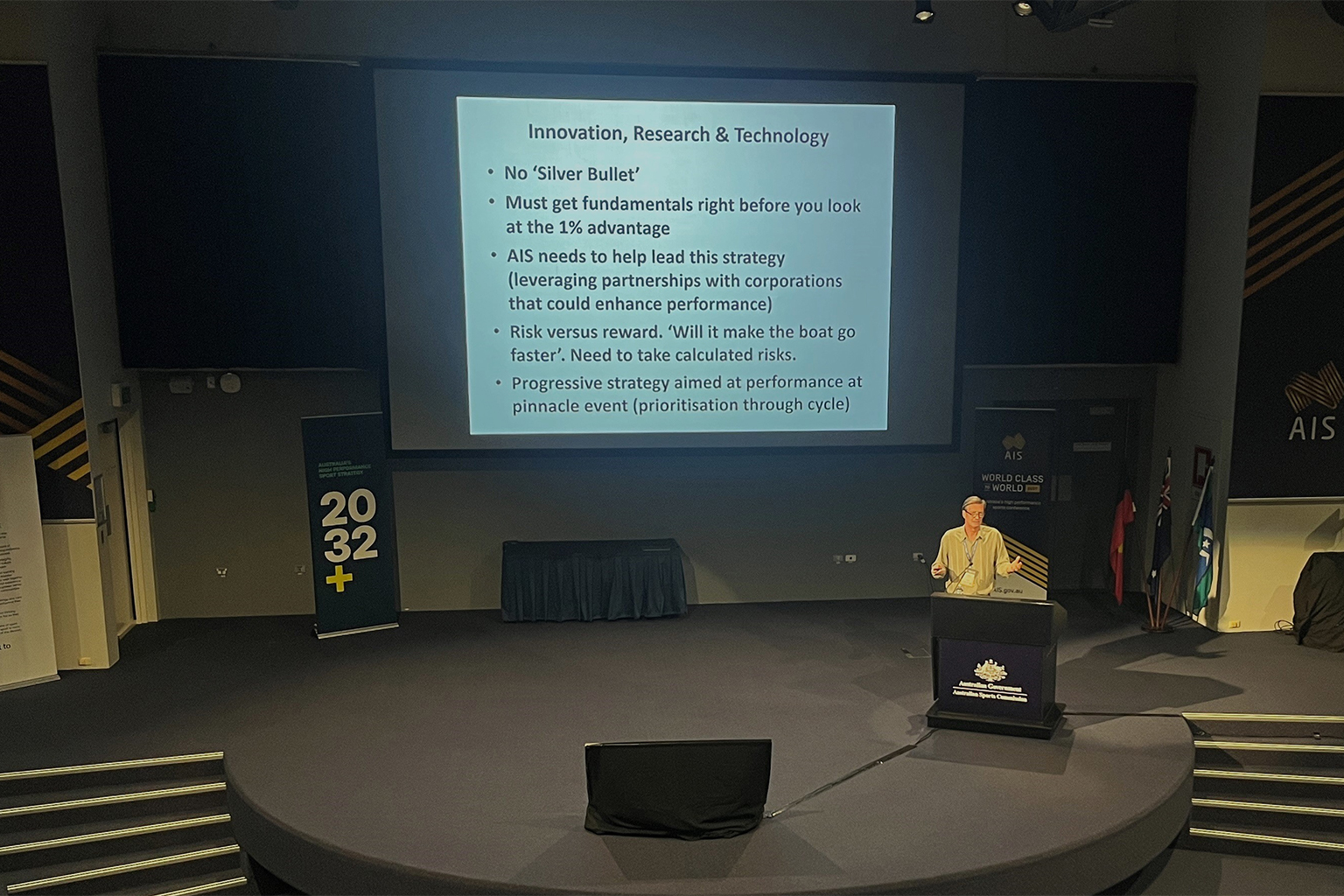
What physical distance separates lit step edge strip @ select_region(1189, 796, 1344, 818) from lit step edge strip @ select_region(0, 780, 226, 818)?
5161 mm

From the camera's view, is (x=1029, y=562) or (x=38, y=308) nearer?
(x=38, y=308)

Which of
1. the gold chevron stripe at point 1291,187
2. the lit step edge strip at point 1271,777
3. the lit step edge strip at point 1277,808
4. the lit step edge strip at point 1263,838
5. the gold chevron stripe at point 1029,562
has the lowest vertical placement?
the lit step edge strip at point 1263,838

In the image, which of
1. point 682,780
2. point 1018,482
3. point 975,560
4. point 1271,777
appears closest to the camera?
point 682,780

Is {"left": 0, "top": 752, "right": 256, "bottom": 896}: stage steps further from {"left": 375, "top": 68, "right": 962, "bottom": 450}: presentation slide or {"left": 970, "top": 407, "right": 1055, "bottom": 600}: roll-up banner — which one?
{"left": 970, "top": 407, "right": 1055, "bottom": 600}: roll-up banner

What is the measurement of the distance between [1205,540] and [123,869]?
6.94 m

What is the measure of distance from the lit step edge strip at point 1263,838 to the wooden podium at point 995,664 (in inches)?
35.6

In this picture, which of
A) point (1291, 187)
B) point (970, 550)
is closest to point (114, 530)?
→ point (970, 550)

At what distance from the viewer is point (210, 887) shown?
199 inches

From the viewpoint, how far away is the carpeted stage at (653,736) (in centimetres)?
443

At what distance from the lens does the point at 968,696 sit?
220 inches

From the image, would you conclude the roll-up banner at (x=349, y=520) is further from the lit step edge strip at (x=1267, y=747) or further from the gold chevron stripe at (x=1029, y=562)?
the lit step edge strip at (x=1267, y=747)

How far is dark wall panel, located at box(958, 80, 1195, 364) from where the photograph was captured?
740cm

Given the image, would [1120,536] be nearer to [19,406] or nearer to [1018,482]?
[1018,482]

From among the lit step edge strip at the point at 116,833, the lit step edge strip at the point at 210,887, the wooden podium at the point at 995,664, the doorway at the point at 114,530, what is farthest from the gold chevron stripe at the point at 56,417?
the wooden podium at the point at 995,664
